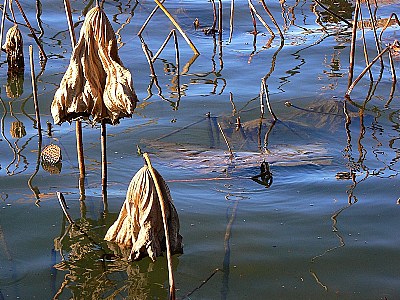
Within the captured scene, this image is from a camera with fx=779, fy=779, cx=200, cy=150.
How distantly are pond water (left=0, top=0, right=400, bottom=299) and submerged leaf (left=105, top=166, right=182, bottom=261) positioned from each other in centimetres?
19

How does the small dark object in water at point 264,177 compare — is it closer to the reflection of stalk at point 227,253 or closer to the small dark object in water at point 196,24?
the reflection of stalk at point 227,253

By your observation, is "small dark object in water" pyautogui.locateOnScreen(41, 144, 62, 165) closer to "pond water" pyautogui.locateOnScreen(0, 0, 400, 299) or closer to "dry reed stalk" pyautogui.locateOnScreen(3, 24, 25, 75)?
"pond water" pyautogui.locateOnScreen(0, 0, 400, 299)

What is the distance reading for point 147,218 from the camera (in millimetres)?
2566

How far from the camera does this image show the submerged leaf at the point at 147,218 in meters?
2.56

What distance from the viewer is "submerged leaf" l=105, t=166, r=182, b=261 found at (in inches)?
101

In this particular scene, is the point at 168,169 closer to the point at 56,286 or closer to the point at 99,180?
the point at 99,180

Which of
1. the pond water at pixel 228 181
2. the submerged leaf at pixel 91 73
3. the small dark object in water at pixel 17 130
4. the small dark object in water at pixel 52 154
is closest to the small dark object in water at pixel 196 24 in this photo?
the pond water at pixel 228 181

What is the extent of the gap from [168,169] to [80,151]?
22.7 inches

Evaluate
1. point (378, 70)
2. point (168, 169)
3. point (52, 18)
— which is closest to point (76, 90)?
point (168, 169)

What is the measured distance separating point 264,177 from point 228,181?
173 mm

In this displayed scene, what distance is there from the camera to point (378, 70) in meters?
5.54

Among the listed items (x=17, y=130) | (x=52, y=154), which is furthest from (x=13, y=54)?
(x=52, y=154)

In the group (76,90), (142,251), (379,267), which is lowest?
(379,267)

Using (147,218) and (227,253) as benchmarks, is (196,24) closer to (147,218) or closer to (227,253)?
(227,253)
